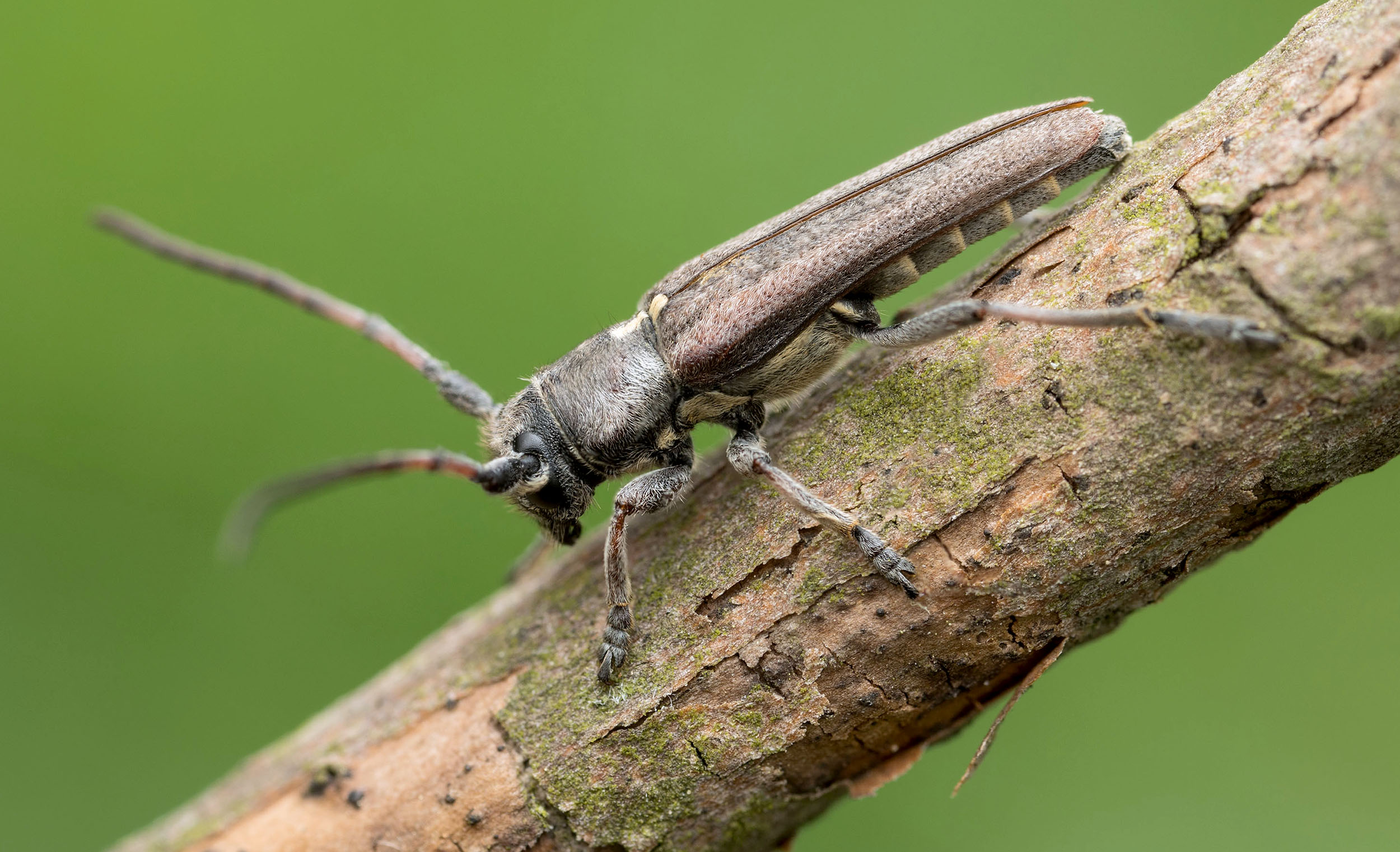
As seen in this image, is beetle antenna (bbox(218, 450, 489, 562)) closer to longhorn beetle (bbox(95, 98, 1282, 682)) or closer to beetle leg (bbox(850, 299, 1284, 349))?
longhorn beetle (bbox(95, 98, 1282, 682))

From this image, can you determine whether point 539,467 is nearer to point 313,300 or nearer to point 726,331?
point 726,331

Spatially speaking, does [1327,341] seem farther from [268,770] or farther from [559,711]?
[268,770]

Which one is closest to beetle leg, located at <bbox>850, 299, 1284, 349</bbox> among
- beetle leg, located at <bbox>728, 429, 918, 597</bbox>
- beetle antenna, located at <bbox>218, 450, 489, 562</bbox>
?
beetle leg, located at <bbox>728, 429, 918, 597</bbox>

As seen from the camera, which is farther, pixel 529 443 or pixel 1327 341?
pixel 529 443

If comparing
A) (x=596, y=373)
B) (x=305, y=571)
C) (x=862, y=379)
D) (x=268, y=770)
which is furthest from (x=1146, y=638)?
(x=305, y=571)

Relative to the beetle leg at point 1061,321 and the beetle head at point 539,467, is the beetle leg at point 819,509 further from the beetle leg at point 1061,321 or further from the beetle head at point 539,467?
the beetle head at point 539,467

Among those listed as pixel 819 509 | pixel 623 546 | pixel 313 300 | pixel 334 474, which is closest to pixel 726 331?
pixel 623 546
